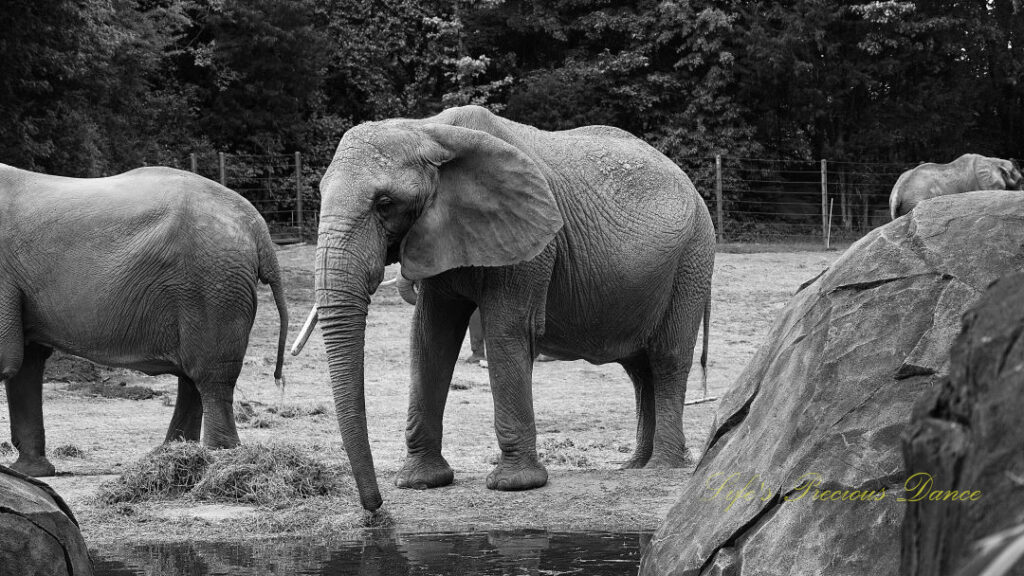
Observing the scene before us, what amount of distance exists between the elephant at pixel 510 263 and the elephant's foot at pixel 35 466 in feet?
7.55

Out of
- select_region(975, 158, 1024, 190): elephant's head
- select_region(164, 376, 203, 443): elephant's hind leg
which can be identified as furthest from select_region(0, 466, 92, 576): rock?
select_region(975, 158, 1024, 190): elephant's head

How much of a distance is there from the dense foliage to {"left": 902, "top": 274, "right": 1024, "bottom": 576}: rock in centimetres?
2290

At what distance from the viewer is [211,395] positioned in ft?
26.8

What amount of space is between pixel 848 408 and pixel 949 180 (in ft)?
50.3

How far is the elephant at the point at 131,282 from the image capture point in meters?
8.12

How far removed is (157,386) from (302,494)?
18.9 feet

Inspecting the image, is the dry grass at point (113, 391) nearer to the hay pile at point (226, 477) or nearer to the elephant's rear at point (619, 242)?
the hay pile at point (226, 477)

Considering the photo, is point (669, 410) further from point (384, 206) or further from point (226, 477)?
point (226, 477)

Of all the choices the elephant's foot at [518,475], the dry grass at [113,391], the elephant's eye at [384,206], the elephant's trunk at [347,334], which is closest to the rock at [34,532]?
the elephant's trunk at [347,334]

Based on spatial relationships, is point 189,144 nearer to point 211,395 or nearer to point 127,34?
point 127,34

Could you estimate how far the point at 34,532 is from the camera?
12.4 ft

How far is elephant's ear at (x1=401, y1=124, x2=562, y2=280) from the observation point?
687 cm

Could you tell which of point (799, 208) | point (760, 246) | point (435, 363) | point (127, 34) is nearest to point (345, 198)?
point (435, 363)

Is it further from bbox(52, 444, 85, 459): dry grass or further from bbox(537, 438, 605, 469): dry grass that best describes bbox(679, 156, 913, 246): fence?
bbox(52, 444, 85, 459): dry grass
